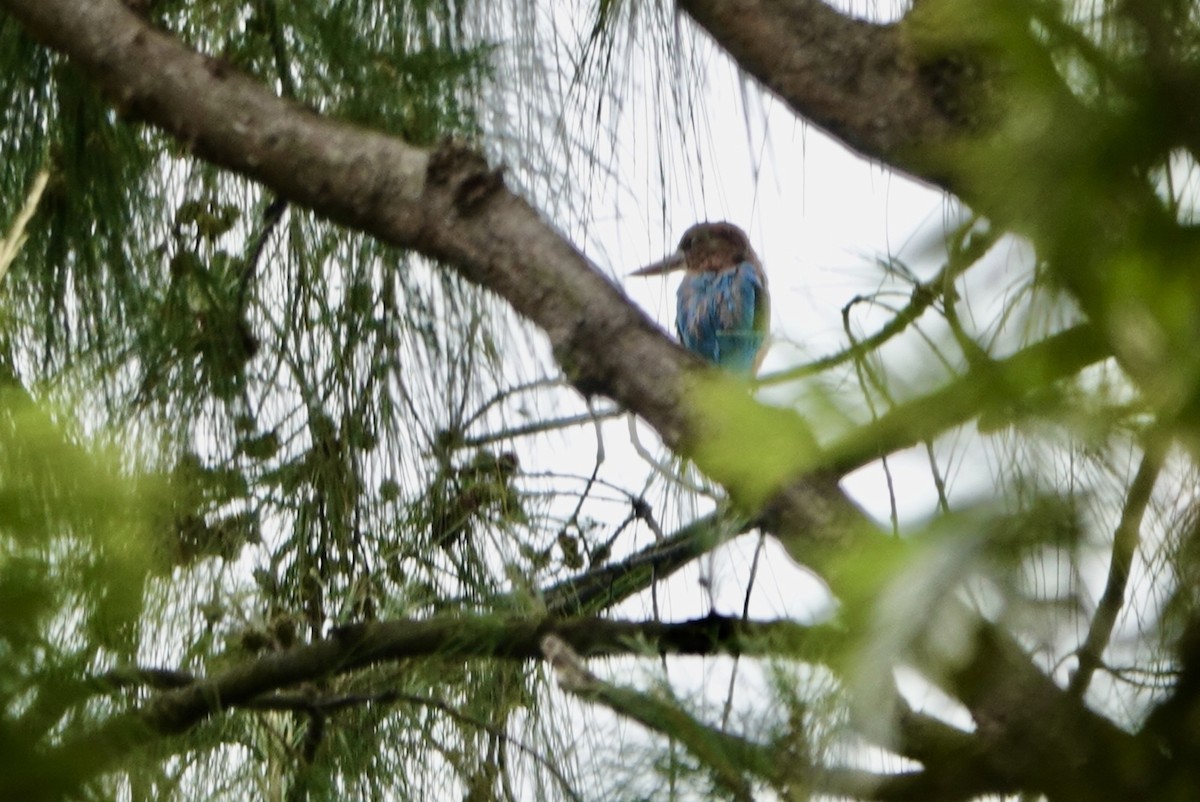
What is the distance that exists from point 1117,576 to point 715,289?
2413 mm

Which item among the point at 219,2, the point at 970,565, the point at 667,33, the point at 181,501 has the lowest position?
the point at 970,565

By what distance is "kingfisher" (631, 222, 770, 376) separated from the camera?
2.81 m

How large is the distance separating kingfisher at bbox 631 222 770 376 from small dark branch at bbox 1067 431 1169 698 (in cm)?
221

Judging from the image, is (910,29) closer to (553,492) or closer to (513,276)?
(513,276)

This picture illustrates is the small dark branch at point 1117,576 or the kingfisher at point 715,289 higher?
the kingfisher at point 715,289

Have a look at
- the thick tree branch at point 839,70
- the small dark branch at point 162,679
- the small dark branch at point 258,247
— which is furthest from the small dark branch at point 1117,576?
the small dark branch at point 258,247

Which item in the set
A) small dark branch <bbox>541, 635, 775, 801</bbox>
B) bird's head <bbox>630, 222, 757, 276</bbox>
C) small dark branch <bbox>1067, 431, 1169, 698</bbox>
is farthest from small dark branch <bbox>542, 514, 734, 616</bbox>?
bird's head <bbox>630, 222, 757, 276</bbox>

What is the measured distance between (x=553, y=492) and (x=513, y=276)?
57cm

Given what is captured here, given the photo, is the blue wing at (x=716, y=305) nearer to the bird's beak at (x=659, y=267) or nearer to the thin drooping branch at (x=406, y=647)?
the bird's beak at (x=659, y=267)

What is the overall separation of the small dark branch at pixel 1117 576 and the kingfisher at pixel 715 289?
2.21 meters

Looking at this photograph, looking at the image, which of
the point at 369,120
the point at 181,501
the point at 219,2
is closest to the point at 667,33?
the point at 369,120

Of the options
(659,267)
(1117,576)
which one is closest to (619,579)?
(659,267)

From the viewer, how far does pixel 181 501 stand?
132 cm

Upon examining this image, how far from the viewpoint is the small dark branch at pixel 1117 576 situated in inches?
17.5
